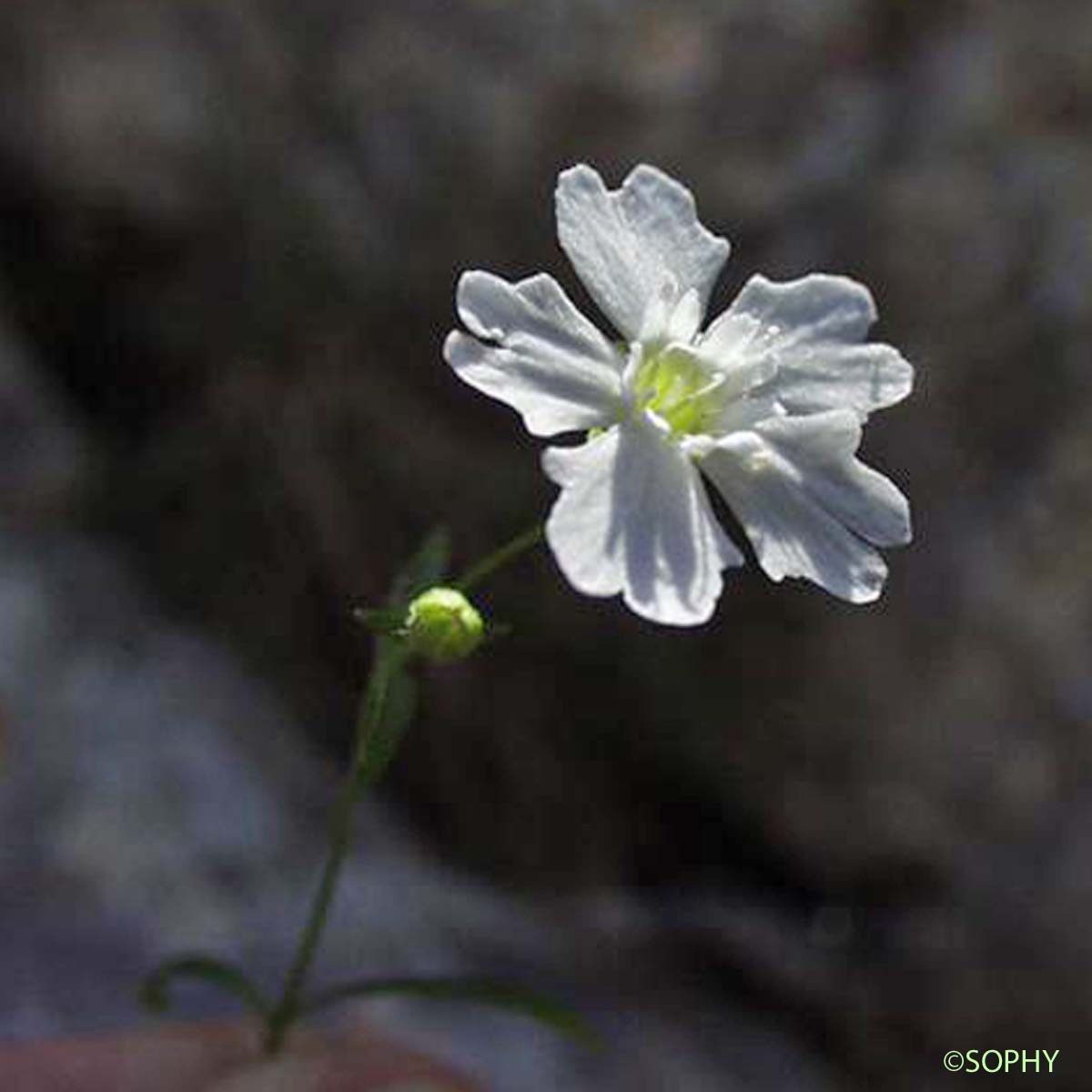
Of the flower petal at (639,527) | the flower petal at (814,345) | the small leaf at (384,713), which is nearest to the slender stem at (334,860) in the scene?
the small leaf at (384,713)

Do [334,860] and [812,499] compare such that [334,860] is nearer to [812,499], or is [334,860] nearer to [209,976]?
[209,976]

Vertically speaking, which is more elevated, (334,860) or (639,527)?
(639,527)

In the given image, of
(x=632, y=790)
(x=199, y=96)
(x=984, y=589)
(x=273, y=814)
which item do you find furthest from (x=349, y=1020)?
(x=199, y=96)

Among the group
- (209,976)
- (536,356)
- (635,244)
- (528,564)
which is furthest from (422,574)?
(528,564)

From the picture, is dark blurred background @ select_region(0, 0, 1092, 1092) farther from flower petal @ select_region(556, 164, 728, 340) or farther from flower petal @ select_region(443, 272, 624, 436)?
flower petal @ select_region(443, 272, 624, 436)

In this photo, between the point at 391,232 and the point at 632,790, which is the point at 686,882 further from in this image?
the point at 391,232

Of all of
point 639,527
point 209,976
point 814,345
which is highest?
point 814,345

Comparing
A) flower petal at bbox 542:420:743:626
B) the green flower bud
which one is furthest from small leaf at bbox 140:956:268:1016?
flower petal at bbox 542:420:743:626
